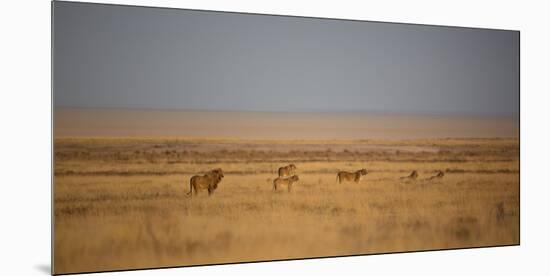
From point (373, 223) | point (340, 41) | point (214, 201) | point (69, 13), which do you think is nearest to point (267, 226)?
point (214, 201)

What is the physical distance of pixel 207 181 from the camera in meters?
6.77

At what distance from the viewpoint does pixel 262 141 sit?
6953 millimetres

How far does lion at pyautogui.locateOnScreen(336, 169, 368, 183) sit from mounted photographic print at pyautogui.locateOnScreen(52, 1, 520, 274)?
0.01 meters

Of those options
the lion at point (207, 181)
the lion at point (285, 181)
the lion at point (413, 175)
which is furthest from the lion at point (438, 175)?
the lion at point (207, 181)

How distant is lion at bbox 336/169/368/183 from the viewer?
23.5 feet

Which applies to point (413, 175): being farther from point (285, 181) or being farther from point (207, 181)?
point (207, 181)

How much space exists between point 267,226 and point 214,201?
471 mm

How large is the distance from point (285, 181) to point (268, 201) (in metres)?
0.21

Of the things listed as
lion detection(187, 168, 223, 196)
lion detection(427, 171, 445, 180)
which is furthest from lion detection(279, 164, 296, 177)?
lion detection(427, 171, 445, 180)

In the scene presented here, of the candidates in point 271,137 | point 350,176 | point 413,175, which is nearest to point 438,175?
point 413,175

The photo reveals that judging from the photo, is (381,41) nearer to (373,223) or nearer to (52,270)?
(373,223)

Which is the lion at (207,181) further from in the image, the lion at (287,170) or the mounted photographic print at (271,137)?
the lion at (287,170)

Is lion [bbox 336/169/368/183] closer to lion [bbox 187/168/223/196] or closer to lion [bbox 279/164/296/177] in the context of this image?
lion [bbox 279/164/296/177]

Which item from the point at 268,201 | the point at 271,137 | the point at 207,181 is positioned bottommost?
the point at 268,201
